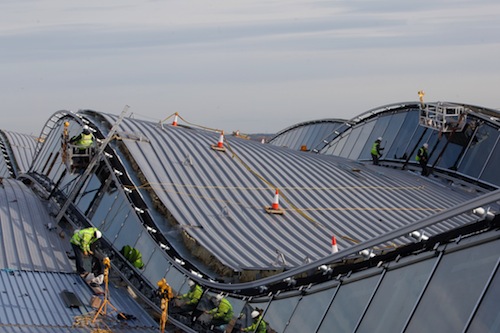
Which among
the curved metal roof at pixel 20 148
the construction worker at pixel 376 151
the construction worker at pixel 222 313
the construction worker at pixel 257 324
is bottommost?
the curved metal roof at pixel 20 148

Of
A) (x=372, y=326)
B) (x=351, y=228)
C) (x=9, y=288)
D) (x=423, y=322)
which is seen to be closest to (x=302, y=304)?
(x=372, y=326)

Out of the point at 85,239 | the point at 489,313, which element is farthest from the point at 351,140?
the point at 489,313

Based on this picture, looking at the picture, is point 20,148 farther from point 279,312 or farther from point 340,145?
point 279,312

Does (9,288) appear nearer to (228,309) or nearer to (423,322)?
(228,309)

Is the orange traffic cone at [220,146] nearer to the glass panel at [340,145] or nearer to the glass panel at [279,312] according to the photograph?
the glass panel at [279,312]

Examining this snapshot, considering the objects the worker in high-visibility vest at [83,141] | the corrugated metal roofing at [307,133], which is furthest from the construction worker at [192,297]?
the corrugated metal roofing at [307,133]

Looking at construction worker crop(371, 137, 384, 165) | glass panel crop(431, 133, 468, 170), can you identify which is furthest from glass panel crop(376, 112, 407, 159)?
glass panel crop(431, 133, 468, 170)
